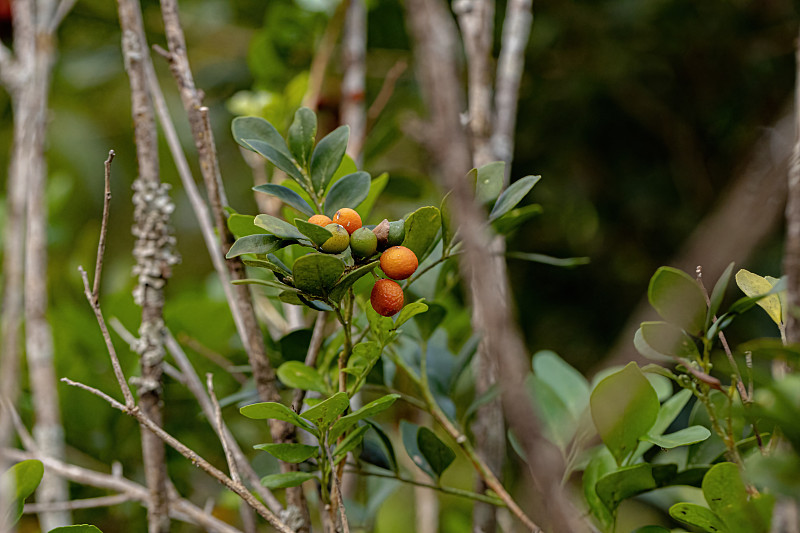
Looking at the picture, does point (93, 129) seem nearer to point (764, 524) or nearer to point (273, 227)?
point (273, 227)

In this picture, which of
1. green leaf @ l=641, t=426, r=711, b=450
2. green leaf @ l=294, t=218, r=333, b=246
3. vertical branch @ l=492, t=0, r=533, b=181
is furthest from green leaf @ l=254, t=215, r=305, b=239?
vertical branch @ l=492, t=0, r=533, b=181

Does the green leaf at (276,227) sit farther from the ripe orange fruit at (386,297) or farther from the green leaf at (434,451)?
the green leaf at (434,451)

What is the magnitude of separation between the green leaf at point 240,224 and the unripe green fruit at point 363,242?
9cm

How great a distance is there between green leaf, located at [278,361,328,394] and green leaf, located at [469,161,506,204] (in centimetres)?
14

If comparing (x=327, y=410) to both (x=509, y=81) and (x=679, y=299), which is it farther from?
(x=509, y=81)

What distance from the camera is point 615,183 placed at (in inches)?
58.6

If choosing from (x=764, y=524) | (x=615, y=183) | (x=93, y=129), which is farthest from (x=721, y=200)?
(x=93, y=129)

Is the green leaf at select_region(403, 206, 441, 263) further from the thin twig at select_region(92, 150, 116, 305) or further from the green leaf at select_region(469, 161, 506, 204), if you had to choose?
the thin twig at select_region(92, 150, 116, 305)

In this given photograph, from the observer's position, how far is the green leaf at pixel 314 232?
0.32m

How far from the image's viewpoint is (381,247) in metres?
0.36

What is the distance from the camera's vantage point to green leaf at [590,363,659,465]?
1.25ft

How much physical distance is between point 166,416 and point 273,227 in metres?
0.49

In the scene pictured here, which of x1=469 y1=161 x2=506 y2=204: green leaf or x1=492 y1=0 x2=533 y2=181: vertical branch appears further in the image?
x1=492 y1=0 x2=533 y2=181: vertical branch

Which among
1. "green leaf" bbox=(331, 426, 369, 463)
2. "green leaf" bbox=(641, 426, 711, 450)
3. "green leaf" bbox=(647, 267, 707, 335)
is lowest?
"green leaf" bbox=(641, 426, 711, 450)
